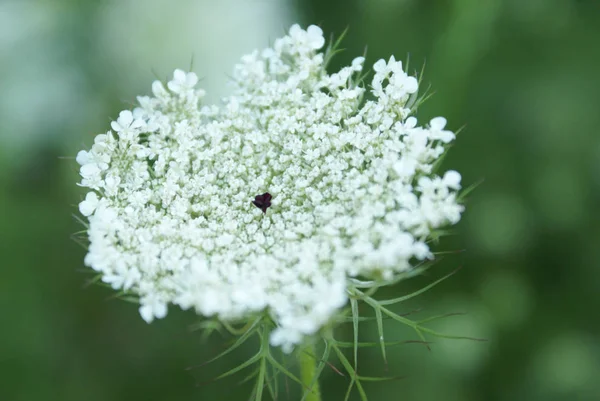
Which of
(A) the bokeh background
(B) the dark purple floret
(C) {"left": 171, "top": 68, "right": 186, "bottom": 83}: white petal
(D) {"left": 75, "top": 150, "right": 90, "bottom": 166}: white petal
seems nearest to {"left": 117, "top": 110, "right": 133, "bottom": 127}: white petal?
(D) {"left": 75, "top": 150, "right": 90, "bottom": 166}: white petal

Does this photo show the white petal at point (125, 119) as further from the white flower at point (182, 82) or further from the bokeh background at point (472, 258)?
the bokeh background at point (472, 258)

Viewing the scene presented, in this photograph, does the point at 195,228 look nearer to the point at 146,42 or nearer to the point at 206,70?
the point at 206,70

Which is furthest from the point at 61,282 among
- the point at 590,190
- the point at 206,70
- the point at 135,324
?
the point at 590,190

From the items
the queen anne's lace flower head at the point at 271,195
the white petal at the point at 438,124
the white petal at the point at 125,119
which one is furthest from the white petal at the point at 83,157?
the white petal at the point at 438,124

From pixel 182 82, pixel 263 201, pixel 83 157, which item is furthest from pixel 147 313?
pixel 182 82

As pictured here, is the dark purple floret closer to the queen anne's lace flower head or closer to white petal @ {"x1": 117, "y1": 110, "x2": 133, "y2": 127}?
the queen anne's lace flower head

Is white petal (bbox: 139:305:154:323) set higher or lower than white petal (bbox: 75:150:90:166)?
lower

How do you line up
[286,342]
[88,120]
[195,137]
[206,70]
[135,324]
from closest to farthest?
[286,342]
[195,137]
[135,324]
[88,120]
[206,70]
